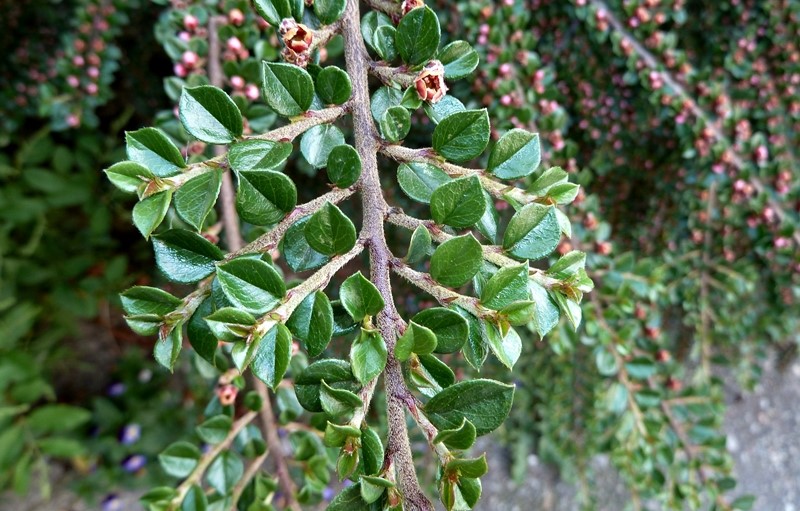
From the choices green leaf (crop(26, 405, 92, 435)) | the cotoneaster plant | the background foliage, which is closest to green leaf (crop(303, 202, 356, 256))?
the cotoneaster plant

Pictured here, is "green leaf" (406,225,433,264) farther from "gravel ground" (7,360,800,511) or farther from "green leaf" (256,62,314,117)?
"gravel ground" (7,360,800,511)

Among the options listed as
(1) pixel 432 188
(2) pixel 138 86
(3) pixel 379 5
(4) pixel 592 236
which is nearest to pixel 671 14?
(4) pixel 592 236

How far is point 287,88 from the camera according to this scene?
47 cm

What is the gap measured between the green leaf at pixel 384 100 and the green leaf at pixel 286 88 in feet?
0.23

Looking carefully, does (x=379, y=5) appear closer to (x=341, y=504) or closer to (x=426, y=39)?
(x=426, y=39)

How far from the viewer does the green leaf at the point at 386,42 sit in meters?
0.53

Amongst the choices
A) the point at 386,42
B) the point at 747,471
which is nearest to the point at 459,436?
the point at 386,42

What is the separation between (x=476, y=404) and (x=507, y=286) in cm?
8

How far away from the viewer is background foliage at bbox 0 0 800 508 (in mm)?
906

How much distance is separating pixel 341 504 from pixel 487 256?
0.65 ft

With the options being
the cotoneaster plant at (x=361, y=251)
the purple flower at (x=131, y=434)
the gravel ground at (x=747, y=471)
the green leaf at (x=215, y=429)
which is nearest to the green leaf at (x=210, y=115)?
the cotoneaster plant at (x=361, y=251)

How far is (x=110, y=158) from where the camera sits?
4.76 ft

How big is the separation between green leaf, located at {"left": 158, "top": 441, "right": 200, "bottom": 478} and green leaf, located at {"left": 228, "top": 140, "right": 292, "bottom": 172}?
0.39 meters

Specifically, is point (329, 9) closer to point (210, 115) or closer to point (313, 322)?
point (210, 115)
